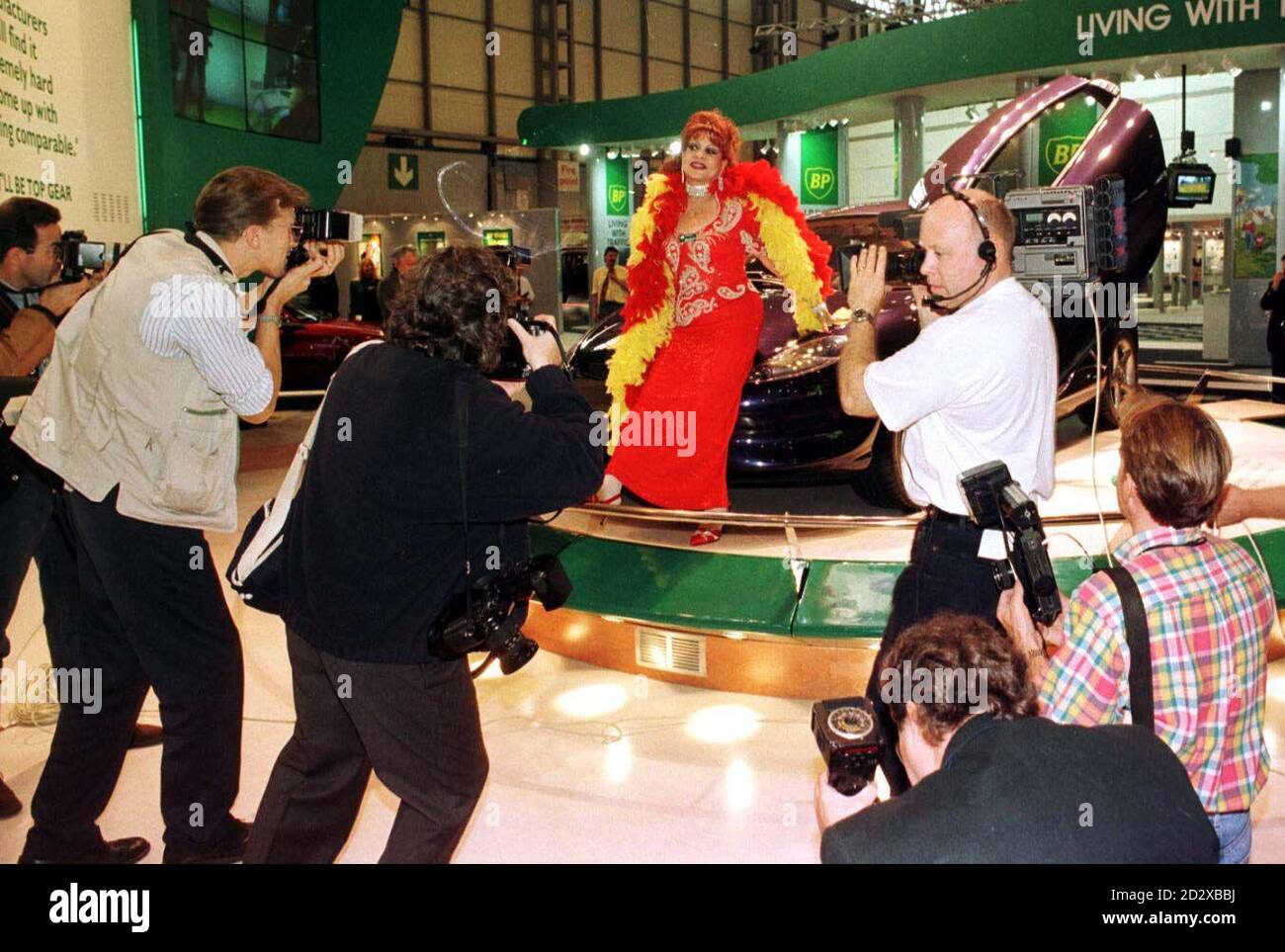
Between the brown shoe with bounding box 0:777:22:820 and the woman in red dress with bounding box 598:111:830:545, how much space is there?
2287 millimetres

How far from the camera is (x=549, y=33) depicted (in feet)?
78.4

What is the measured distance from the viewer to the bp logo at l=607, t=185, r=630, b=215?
1936 cm

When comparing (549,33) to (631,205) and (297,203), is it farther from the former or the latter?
(297,203)

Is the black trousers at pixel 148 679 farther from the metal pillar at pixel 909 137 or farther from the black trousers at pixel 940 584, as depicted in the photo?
the metal pillar at pixel 909 137

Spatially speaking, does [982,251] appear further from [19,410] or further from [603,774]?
[19,410]

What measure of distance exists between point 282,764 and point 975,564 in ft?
4.57

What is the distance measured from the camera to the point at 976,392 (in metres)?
2.18

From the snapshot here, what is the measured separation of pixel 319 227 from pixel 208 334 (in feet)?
1.56

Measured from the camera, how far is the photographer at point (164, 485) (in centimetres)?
241

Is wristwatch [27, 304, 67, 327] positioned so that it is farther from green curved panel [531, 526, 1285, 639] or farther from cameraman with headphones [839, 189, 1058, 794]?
cameraman with headphones [839, 189, 1058, 794]
